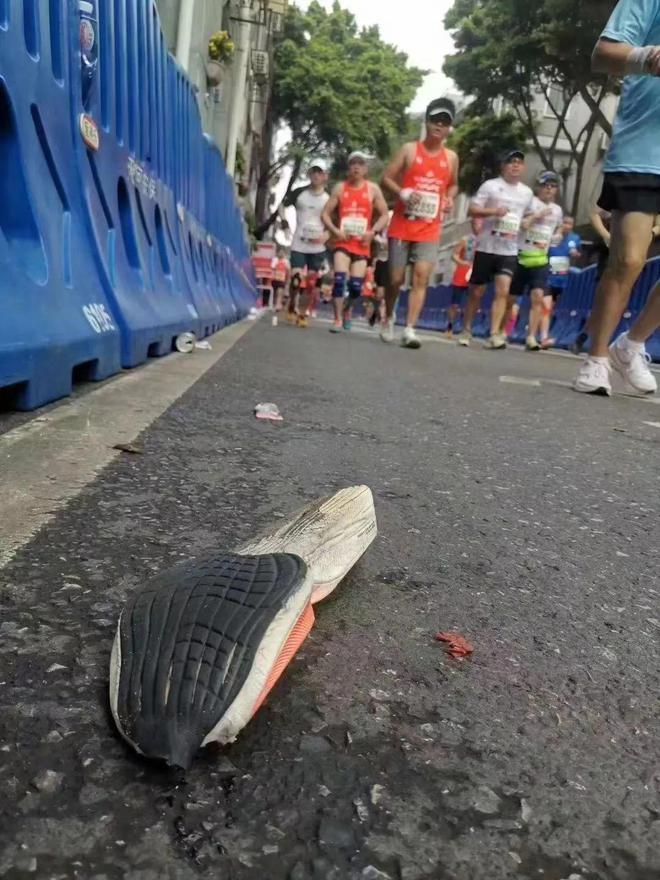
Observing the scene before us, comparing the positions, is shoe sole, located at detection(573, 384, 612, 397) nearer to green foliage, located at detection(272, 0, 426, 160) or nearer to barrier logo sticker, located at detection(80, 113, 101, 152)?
barrier logo sticker, located at detection(80, 113, 101, 152)

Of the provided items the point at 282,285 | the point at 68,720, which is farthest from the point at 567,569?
the point at 282,285

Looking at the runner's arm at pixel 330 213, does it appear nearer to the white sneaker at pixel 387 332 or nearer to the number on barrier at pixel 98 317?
the white sneaker at pixel 387 332

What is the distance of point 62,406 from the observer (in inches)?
88.7

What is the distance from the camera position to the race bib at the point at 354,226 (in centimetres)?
898

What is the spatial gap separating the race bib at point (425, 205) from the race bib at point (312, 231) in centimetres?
315

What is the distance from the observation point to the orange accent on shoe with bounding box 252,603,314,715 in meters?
0.76

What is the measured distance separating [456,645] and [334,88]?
3038cm

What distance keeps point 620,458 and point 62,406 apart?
1.76 m

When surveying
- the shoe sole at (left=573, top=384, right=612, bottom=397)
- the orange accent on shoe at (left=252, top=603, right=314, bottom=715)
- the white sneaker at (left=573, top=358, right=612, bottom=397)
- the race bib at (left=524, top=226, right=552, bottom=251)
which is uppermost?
the race bib at (left=524, top=226, right=552, bottom=251)

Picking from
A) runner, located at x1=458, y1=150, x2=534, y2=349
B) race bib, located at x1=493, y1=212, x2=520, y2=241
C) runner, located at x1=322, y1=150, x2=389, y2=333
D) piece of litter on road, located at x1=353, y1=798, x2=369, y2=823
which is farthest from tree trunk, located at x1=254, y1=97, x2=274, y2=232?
piece of litter on road, located at x1=353, y1=798, x2=369, y2=823

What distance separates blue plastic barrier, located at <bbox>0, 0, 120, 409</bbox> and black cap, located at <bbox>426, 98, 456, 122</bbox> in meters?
5.04

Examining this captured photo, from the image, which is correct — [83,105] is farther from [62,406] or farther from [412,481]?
[412,481]

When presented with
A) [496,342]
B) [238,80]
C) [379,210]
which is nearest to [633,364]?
[496,342]

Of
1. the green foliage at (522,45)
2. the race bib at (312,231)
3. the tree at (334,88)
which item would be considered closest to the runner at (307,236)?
the race bib at (312,231)
